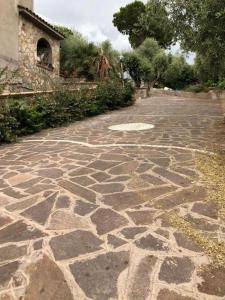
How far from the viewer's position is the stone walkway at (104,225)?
8.71 ft

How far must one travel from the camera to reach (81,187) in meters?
4.72

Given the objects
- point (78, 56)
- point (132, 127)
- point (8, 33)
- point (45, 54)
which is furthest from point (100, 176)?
point (78, 56)

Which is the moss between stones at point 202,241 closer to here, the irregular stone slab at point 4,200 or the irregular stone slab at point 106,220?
the irregular stone slab at point 106,220

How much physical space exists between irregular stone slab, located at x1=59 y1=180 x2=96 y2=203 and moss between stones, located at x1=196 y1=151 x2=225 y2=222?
1.64 meters

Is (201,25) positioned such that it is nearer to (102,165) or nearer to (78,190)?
(102,165)

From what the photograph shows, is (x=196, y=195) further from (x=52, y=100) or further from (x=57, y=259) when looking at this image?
(x=52, y=100)

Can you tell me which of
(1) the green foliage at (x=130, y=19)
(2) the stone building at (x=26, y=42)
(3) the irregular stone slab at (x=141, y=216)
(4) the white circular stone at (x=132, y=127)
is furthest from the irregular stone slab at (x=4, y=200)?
(1) the green foliage at (x=130, y=19)

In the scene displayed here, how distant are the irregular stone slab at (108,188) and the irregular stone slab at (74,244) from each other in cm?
115

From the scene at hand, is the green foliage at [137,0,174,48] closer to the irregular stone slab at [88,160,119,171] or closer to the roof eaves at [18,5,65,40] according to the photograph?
the irregular stone slab at [88,160,119,171]

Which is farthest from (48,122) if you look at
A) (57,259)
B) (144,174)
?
(57,259)

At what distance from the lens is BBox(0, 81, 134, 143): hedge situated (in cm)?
892

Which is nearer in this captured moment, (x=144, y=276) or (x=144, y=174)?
(x=144, y=276)

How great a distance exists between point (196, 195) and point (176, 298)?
2005mm

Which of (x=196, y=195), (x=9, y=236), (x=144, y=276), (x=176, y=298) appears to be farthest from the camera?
(x=196, y=195)
